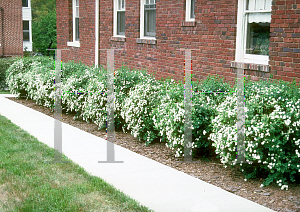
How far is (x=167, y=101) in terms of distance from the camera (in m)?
7.04

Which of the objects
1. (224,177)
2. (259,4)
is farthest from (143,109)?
(259,4)

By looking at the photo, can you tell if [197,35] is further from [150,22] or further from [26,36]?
[26,36]

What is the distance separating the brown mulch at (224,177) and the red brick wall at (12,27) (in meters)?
27.0

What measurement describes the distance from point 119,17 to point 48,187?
878 cm

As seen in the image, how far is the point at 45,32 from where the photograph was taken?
5516cm

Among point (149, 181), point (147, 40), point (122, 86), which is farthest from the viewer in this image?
point (147, 40)

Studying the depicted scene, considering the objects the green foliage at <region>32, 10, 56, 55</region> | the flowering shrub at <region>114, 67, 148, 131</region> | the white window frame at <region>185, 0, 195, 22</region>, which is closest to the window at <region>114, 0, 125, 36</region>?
the white window frame at <region>185, 0, 195, 22</region>

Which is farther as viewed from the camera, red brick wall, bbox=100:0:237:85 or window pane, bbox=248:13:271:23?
red brick wall, bbox=100:0:237:85

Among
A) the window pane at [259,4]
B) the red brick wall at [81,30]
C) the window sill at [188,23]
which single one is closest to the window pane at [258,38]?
the window pane at [259,4]

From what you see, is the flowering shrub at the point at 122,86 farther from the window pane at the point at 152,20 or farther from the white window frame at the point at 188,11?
the window pane at the point at 152,20

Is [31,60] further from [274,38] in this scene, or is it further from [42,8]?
[42,8]

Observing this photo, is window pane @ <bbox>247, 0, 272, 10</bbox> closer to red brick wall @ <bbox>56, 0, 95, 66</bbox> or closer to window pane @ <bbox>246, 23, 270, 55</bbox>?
window pane @ <bbox>246, 23, 270, 55</bbox>

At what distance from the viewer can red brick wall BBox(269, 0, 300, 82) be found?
22.9 ft

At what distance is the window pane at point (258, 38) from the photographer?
7.78 m
